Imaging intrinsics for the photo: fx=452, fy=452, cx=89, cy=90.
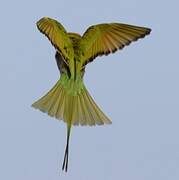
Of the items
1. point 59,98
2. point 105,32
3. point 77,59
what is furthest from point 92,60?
point 59,98

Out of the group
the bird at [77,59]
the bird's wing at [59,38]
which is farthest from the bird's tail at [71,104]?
the bird's wing at [59,38]

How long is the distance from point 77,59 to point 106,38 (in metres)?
0.26

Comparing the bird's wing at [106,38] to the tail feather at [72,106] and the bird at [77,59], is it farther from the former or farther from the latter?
the tail feather at [72,106]

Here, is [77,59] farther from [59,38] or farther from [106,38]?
[106,38]

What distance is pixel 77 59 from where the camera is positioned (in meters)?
2.26

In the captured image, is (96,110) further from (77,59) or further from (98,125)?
(77,59)

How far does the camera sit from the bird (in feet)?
7.32

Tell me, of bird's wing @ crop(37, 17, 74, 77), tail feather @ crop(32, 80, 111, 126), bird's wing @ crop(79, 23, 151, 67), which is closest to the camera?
bird's wing @ crop(37, 17, 74, 77)

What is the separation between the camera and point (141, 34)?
7.13ft

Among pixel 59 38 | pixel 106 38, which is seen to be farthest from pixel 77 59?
pixel 106 38

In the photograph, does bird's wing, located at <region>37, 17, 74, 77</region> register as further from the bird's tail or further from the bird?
the bird's tail

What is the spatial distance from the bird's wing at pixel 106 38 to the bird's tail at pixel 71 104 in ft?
0.67

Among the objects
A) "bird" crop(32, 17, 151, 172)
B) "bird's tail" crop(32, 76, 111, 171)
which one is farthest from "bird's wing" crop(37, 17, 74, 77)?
"bird's tail" crop(32, 76, 111, 171)

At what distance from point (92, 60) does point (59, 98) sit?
42 cm
